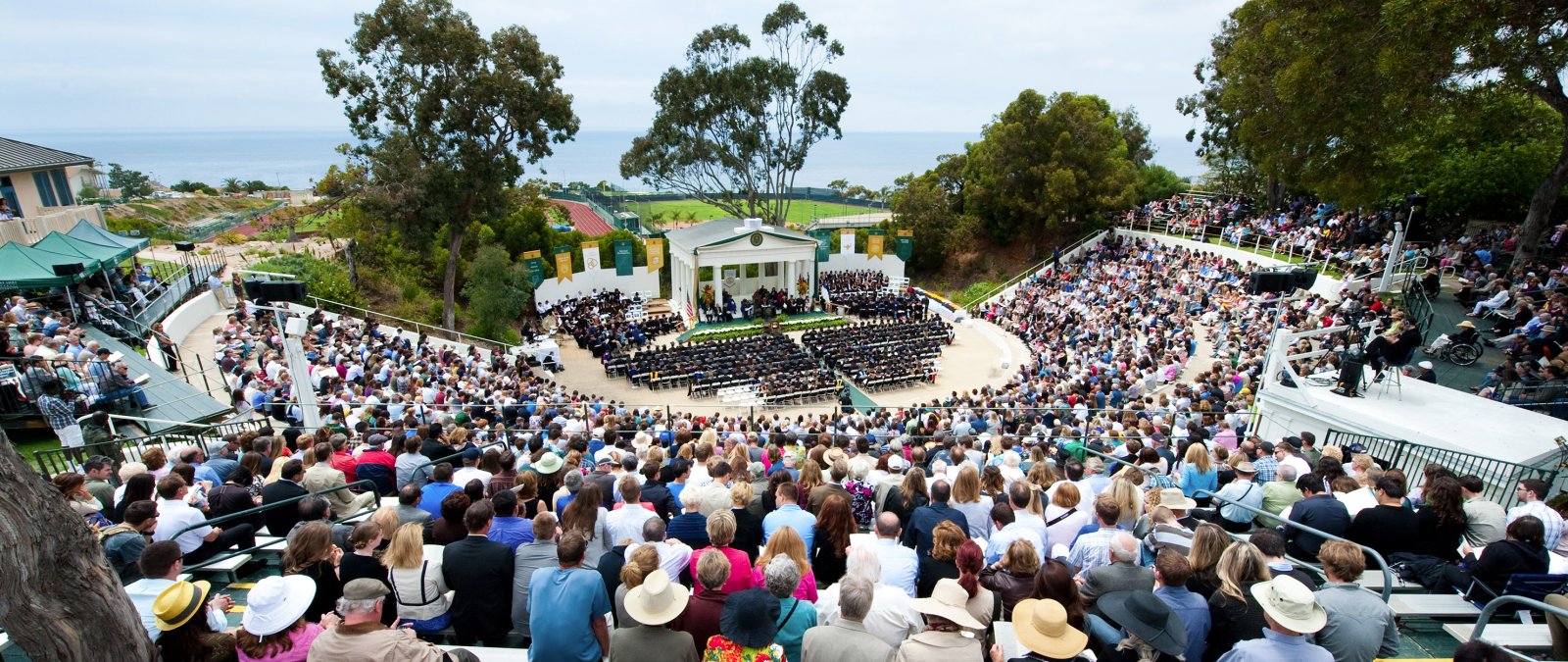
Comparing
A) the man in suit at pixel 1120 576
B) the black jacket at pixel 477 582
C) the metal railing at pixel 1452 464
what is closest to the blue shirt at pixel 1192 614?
the man in suit at pixel 1120 576

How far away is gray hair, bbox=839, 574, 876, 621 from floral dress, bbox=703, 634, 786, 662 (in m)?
0.38

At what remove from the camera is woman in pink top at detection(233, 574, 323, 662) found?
134 inches

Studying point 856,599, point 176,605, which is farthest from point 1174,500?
point 176,605

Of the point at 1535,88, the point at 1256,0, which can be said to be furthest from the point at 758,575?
the point at 1256,0

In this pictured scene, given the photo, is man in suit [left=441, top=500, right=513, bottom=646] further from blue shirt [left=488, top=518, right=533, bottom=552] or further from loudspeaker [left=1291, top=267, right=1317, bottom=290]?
loudspeaker [left=1291, top=267, right=1317, bottom=290]

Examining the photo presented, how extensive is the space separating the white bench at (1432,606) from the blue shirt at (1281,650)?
1.92m

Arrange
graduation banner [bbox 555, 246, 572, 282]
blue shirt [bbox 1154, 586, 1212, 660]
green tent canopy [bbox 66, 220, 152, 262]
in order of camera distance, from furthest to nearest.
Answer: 1. graduation banner [bbox 555, 246, 572, 282]
2. green tent canopy [bbox 66, 220, 152, 262]
3. blue shirt [bbox 1154, 586, 1212, 660]

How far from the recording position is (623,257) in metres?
28.8

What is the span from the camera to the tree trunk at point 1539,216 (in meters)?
14.3

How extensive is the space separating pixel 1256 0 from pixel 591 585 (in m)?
18.3

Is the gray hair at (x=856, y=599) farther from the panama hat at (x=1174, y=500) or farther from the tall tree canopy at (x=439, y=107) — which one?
the tall tree canopy at (x=439, y=107)

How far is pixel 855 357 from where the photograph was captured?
2080 centimetres

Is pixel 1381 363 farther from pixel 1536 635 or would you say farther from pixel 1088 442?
pixel 1536 635

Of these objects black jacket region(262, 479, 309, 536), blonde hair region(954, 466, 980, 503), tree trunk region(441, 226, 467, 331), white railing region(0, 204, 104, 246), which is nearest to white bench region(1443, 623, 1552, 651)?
blonde hair region(954, 466, 980, 503)
